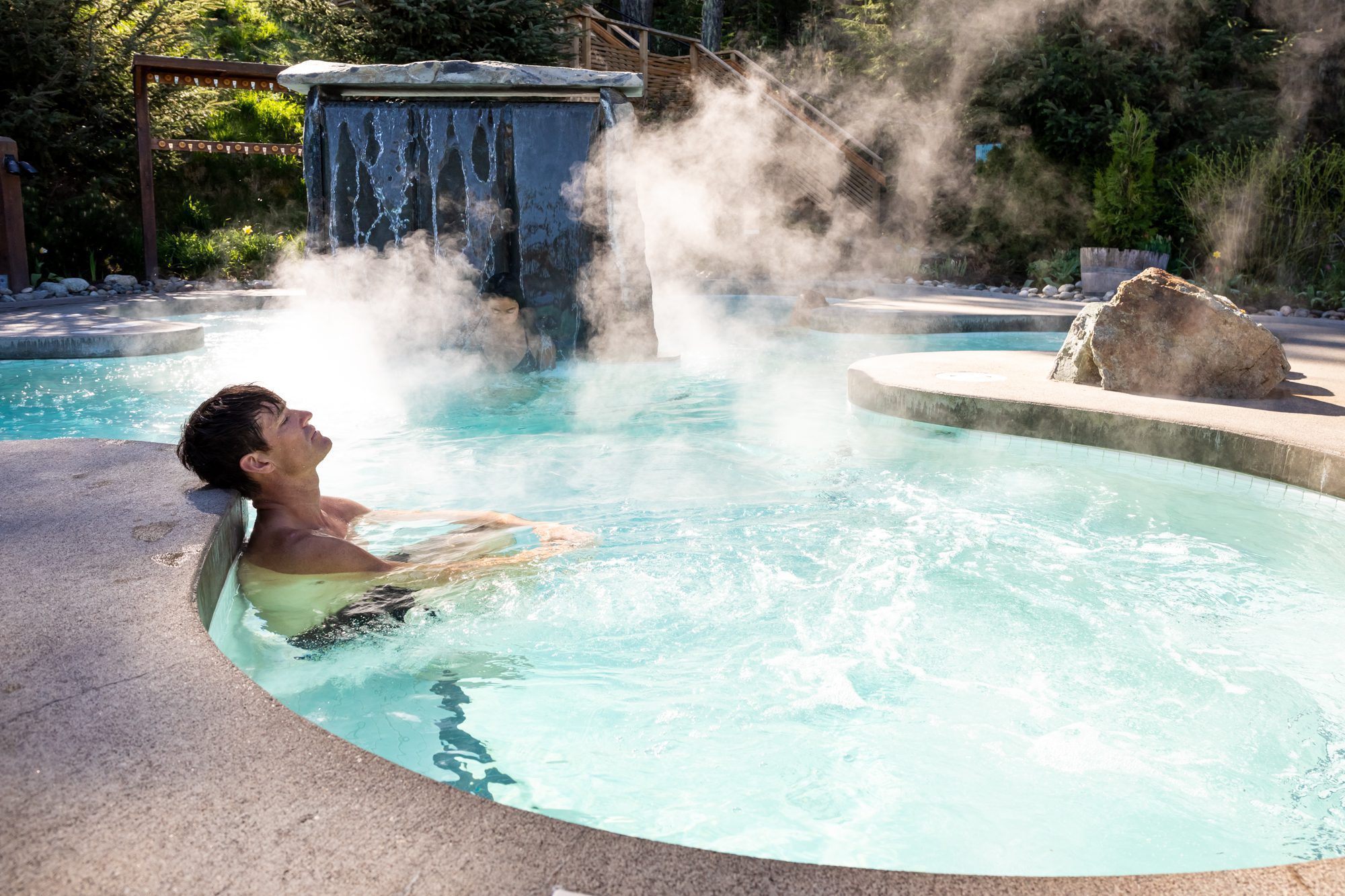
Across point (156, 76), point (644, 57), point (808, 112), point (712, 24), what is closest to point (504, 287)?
point (156, 76)

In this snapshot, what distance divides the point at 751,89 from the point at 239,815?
17.1 metres

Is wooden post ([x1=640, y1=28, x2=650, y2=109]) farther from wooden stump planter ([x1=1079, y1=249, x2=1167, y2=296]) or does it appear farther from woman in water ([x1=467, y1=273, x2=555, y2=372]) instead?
woman in water ([x1=467, y1=273, x2=555, y2=372])

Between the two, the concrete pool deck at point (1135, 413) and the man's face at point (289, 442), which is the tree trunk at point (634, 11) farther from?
the man's face at point (289, 442)

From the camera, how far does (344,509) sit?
3.59m

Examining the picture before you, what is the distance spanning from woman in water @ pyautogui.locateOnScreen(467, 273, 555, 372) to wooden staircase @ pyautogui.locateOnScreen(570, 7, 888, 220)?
951cm

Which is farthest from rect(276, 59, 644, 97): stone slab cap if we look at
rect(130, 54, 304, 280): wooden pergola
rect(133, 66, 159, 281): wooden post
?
rect(133, 66, 159, 281): wooden post

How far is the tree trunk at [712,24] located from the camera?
66.3 feet

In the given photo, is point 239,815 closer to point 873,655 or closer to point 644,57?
point 873,655

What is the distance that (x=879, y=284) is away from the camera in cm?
1382

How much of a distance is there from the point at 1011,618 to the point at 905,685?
0.63 metres

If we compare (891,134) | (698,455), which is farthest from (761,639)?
(891,134)

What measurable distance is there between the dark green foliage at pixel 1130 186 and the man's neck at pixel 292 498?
1201 centimetres

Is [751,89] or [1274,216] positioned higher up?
[751,89]

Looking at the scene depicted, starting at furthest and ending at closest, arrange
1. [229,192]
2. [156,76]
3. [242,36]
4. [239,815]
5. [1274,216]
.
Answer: [242,36]
[229,192]
[1274,216]
[156,76]
[239,815]
